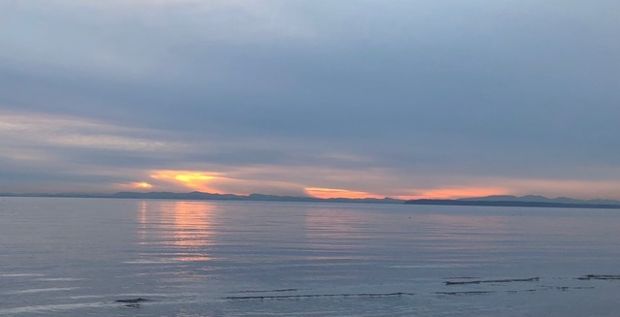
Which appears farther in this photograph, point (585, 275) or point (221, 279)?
point (585, 275)

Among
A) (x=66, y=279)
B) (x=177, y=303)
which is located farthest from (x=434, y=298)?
(x=66, y=279)

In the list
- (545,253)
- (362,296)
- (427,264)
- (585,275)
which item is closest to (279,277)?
(362,296)

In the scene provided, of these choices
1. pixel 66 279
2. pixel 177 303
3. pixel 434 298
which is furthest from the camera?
pixel 66 279

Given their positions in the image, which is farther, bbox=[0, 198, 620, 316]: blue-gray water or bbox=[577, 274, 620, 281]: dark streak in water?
bbox=[577, 274, 620, 281]: dark streak in water

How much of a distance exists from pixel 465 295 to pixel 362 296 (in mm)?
4506

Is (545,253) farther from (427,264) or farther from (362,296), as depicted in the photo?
(362,296)

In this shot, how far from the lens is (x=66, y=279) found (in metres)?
31.0

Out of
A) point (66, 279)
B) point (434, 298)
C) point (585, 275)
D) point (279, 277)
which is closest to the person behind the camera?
point (434, 298)

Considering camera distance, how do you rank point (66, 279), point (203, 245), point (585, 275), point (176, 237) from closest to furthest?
point (66, 279) → point (585, 275) → point (203, 245) → point (176, 237)

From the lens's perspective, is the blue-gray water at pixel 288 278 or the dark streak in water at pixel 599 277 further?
the dark streak in water at pixel 599 277

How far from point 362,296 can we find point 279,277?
21.7 ft

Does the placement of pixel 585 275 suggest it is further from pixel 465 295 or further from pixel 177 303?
pixel 177 303

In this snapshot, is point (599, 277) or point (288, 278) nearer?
point (288, 278)

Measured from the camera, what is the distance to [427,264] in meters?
41.4
